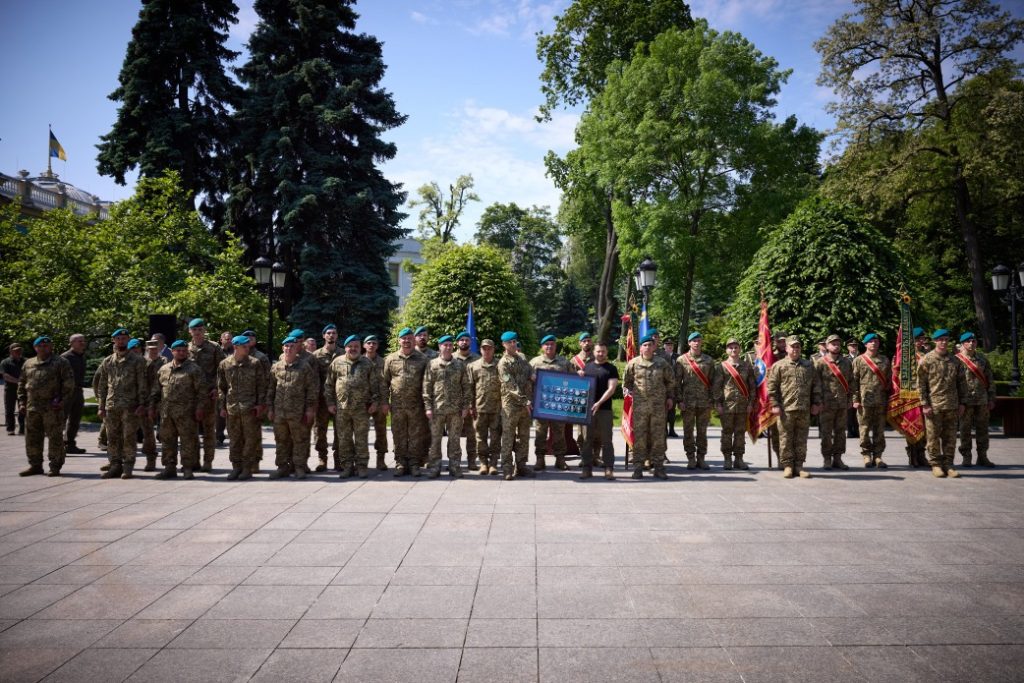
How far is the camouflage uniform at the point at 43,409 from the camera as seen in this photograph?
10.5 m

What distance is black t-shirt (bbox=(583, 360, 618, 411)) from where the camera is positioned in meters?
10.6

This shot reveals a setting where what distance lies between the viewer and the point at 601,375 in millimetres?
10609

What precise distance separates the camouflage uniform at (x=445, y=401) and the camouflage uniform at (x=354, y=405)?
0.90m

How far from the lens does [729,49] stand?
30.5 m

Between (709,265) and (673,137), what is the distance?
6.40 metres

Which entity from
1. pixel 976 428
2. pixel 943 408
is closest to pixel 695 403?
pixel 943 408

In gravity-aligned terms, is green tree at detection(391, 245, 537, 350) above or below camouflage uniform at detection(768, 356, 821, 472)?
above

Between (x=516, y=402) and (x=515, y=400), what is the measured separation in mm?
38

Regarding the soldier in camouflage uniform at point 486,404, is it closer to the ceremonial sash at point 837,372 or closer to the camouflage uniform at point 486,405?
the camouflage uniform at point 486,405

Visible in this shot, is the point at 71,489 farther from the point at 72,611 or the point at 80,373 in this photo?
the point at 72,611

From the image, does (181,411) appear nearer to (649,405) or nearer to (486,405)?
(486,405)

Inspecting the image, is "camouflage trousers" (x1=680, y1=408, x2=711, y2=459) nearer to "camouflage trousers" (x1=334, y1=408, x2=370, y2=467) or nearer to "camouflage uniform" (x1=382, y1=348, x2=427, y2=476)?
"camouflage uniform" (x1=382, y1=348, x2=427, y2=476)

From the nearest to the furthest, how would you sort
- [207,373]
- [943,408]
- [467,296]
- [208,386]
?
[943,408]
[208,386]
[207,373]
[467,296]

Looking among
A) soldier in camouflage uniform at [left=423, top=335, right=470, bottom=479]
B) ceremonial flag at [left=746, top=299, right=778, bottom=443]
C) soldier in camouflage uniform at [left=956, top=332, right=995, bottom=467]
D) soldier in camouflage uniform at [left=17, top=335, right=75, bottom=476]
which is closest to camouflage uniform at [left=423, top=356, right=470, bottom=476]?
soldier in camouflage uniform at [left=423, top=335, right=470, bottom=479]
